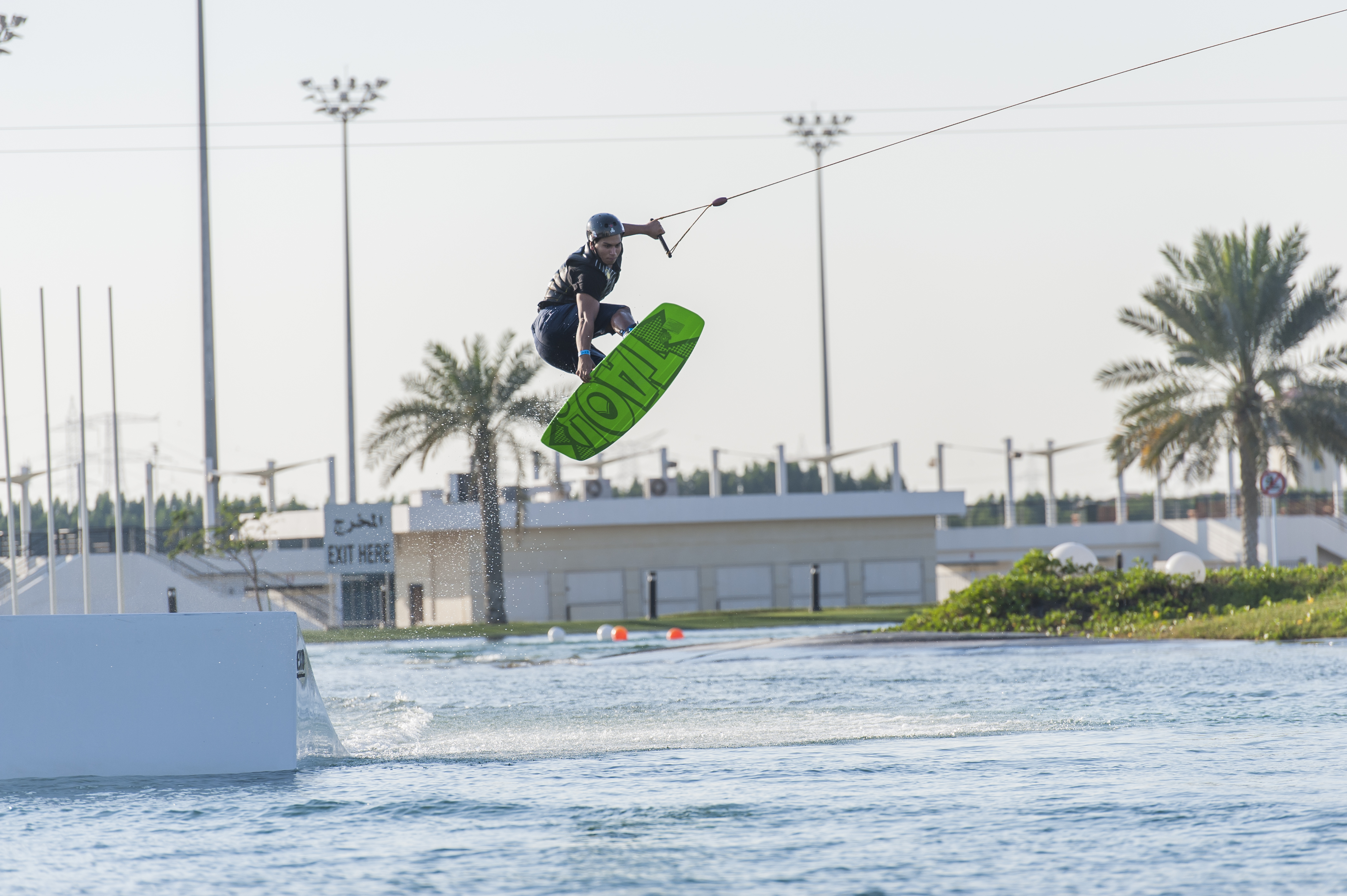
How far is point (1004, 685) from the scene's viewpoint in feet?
44.8

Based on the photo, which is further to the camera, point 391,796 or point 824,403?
point 824,403

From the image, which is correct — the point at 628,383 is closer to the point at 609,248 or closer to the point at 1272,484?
the point at 609,248

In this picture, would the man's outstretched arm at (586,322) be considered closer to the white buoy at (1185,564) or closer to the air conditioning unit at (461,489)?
the white buoy at (1185,564)

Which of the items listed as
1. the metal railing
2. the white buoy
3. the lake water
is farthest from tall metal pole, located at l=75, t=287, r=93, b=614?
the metal railing

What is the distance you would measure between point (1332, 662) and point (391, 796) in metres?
10.5

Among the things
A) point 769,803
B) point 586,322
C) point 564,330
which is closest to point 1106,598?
point 564,330

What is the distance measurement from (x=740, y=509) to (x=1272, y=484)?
14.6 metres

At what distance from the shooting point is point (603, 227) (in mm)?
9781

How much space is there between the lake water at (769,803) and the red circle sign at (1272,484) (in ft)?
45.2

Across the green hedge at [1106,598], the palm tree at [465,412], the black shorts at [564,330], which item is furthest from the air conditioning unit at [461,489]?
the black shorts at [564,330]

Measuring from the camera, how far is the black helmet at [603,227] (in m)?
9.78

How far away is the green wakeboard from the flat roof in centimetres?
2395

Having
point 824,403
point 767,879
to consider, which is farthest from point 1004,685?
point 824,403

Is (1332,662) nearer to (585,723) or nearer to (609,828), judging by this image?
(585,723)
